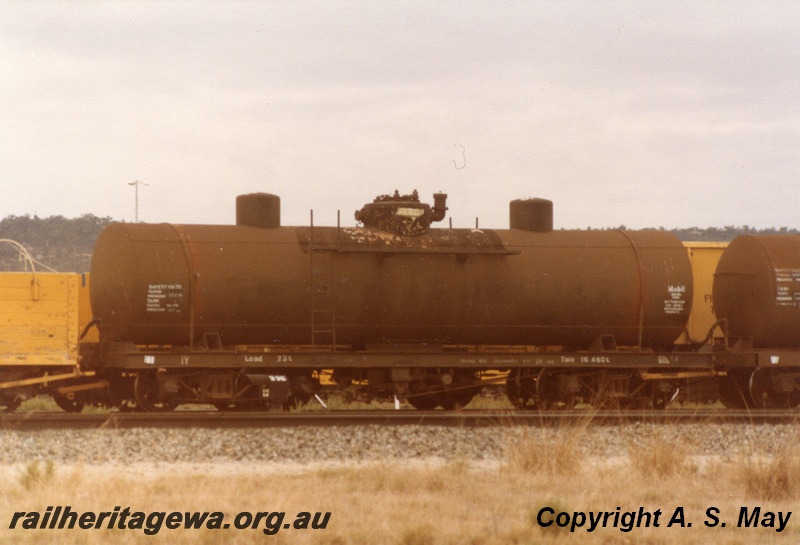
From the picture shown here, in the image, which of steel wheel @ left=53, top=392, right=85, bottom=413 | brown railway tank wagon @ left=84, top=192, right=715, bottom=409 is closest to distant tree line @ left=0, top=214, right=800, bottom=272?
steel wheel @ left=53, top=392, right=85, bottom=413

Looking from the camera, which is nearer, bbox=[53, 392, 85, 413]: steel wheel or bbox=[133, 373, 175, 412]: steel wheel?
bbox=[133, 373, 175, 412]: steel wheel

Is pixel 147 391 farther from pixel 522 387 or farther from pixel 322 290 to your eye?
pixel 522 387

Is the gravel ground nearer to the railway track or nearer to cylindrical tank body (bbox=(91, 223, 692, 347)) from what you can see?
the railway track

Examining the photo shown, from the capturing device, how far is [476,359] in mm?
16797

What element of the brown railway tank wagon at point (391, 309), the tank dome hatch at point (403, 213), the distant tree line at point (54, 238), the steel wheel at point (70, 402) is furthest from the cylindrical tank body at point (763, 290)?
the distant tree line at point (54, 238)

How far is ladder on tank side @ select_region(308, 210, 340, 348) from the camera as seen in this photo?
647 inches

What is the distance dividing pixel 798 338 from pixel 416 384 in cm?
673

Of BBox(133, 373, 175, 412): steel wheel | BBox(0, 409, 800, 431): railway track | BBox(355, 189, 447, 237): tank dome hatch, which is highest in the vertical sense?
BBox(355, 189, 447, 237): tank dome hatch

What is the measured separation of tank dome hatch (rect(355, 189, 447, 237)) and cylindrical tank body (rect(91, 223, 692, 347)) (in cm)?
21

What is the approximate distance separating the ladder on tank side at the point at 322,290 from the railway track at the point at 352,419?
5.31 ft

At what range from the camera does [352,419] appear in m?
15.1

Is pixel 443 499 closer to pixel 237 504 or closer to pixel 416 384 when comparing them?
pixel 237 504

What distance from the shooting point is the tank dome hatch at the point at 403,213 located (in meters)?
17.1

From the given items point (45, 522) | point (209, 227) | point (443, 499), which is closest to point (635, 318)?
point (209, 227)
